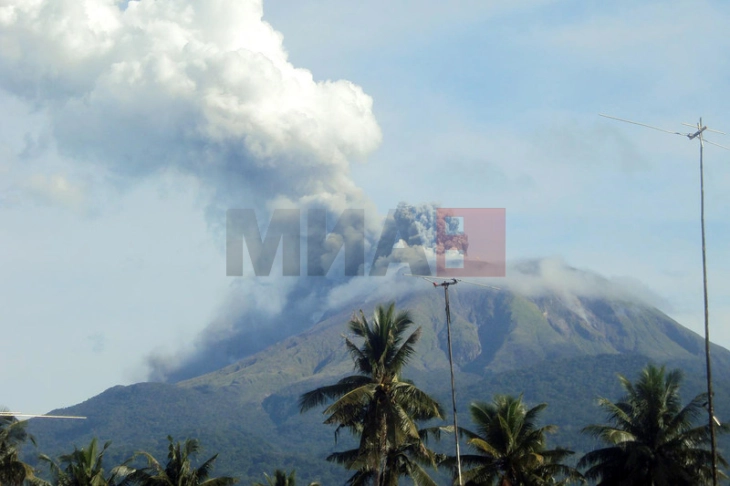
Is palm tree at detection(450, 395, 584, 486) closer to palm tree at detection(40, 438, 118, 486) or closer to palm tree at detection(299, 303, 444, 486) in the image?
palm tree at detection(299, 303, 444, 486)

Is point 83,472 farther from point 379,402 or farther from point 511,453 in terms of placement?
point 511,453

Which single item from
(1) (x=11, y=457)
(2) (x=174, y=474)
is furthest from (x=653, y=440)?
(1) (x=11, y=457)

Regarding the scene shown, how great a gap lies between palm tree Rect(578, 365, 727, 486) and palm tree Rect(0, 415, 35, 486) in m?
29.9

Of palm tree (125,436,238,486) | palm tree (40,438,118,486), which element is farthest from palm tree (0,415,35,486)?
palm tree (125,436,238,486)

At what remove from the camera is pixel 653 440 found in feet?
159

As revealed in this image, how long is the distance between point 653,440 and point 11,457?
1335 inches

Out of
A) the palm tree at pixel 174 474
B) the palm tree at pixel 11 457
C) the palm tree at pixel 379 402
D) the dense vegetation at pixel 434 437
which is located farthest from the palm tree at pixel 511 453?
the palm tree at pixel 11 457

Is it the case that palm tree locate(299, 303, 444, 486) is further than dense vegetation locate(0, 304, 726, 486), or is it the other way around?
dense vegetation locate(0, 304, 726, 486)

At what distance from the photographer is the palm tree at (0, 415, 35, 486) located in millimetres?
53250

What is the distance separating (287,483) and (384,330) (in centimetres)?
2038

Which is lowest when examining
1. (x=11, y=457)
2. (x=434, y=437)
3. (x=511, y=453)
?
(x=11, y=457)

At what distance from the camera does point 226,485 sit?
50.5 meters

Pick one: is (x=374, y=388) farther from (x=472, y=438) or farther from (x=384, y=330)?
(x=472, y=438)

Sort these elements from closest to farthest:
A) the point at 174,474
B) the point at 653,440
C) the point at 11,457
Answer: the point at 653,440, the point at 174,474, the point at 11,457
